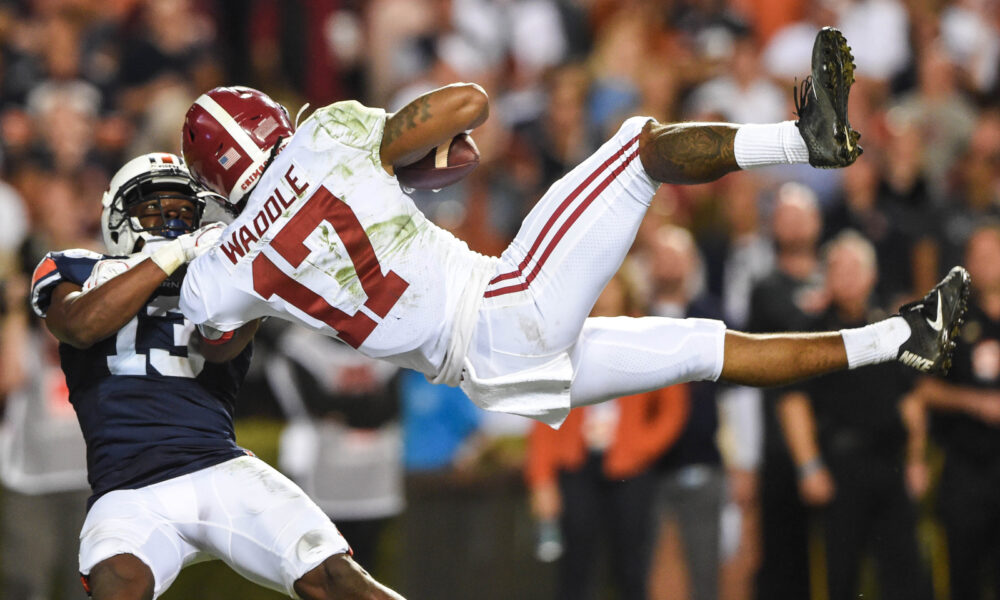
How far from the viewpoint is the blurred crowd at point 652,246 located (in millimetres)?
8008

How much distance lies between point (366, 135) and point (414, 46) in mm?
6913

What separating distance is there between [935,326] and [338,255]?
2212 mm

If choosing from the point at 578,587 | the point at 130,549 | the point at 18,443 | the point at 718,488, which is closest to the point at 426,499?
the point at 578,587

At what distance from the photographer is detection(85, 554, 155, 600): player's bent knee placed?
4703mm

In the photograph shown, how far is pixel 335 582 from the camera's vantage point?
4.77 m

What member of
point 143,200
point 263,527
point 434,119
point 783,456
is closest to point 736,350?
point 434,119

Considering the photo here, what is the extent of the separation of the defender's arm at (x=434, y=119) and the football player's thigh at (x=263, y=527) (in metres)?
1.32

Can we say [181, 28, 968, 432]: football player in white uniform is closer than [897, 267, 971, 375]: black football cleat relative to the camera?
Yes

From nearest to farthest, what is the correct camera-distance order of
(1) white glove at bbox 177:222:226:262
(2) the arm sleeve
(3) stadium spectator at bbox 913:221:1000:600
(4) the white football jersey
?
(4) the white football jersey, (1) white glove at bbox 177:222:226:262, (2) the arm sleeve, (3) stadium spectator at bbox 913:221:1000:600

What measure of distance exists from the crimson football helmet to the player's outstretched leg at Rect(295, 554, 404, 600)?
1.35m

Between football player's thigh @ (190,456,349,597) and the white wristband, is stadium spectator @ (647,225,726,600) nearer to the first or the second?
football player's thigh @ (190,456,349,597)

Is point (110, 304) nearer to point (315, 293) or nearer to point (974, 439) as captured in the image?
point (315, 293)

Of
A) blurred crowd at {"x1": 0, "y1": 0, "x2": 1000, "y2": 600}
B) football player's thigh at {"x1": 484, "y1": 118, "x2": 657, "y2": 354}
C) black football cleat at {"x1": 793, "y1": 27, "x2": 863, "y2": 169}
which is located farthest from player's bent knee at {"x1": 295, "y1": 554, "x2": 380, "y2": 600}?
blurred crowd at {"x1": 0, "y1": 0, "x2": 1000, "y2": 600}

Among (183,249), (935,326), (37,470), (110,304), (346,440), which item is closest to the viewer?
(110,304)
